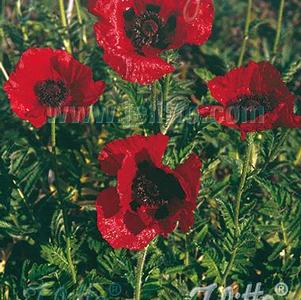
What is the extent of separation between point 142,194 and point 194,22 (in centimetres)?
55

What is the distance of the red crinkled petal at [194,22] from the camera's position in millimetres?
1701

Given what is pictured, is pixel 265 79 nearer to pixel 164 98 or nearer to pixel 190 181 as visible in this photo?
pixel 164 98

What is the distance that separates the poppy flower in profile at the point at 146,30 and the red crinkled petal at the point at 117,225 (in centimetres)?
34

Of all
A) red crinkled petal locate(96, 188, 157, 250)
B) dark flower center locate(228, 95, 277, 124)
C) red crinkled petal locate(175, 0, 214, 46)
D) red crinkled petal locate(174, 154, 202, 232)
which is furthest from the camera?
red crinkled petal locate(175, 0, 214, 46)

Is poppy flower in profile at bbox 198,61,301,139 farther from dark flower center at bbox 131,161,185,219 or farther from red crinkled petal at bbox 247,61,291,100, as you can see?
dark flower center at bbox 131,161,185,219

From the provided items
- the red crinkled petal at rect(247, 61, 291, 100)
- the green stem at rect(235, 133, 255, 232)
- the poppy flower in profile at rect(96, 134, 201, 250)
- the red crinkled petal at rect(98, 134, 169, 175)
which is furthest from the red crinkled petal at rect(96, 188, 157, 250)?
the red crinkled petal at rect(247, 61, 291, 100)

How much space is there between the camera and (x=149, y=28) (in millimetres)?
1841

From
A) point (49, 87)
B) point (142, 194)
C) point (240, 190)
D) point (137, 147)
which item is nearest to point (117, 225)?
point (142, 194)

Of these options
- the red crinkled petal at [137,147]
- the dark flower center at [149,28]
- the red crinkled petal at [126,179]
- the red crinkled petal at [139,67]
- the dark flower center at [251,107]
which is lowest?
the red crinkled petal at [126,179]

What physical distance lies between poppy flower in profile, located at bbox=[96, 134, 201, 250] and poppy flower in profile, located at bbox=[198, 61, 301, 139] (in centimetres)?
21

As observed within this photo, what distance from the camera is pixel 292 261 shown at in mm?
1994

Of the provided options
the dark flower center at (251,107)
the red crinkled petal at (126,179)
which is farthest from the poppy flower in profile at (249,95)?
the red crinkled petal at (126,179)

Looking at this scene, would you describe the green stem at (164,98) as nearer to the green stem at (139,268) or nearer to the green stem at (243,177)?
the green stem at (243,177)

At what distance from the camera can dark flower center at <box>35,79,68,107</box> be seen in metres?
1.80
